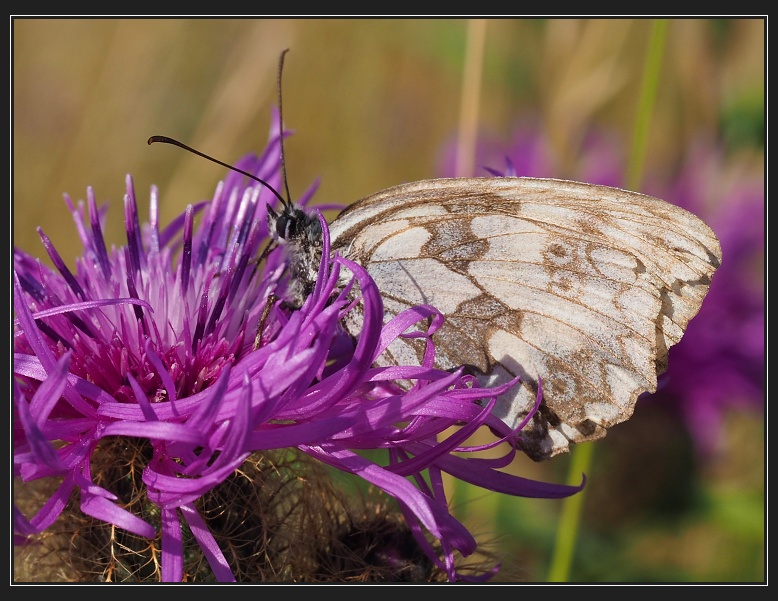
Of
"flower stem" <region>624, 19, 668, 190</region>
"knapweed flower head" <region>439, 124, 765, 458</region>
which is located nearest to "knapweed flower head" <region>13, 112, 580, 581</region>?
"flower stem" <region>624, 19, 668, 190</region>

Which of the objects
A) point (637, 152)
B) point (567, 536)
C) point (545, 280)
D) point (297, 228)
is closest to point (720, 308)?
point (637, 152)

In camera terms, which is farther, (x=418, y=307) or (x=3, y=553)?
(x=418, y=307)

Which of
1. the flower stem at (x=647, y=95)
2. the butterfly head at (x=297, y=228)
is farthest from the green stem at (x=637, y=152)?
the butterfly head at (x=297, y=228)

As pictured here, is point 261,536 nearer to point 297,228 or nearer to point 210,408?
point 210,408

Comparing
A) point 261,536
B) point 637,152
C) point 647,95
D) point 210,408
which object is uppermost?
point 647,95

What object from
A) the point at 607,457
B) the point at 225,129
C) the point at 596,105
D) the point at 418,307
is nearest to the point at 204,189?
the point at 225,129

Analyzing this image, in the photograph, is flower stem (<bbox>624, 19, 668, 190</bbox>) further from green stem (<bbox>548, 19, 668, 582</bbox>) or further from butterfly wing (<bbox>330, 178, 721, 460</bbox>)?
butterfly wing (<bbox>330, 178, 721, 460</bbox>)

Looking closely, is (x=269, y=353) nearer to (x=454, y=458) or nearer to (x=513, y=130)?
(x=454, y=458)
